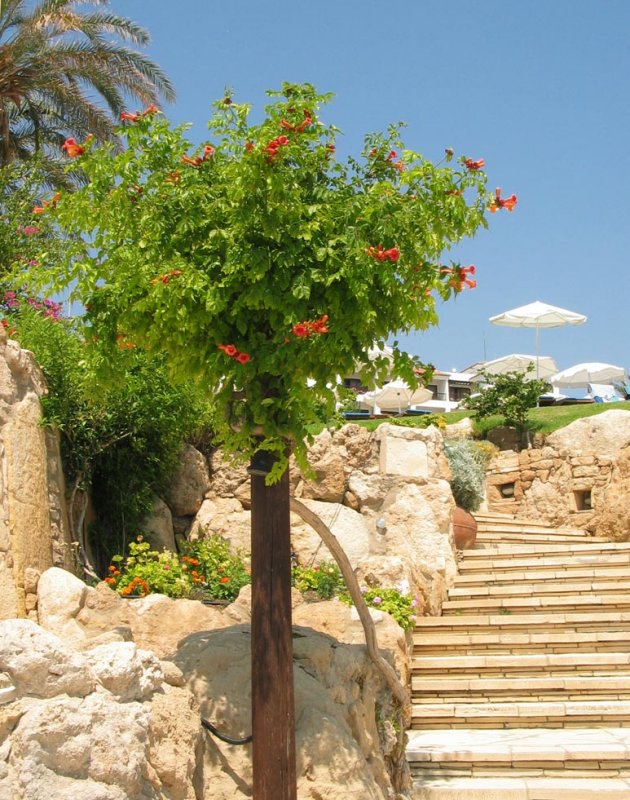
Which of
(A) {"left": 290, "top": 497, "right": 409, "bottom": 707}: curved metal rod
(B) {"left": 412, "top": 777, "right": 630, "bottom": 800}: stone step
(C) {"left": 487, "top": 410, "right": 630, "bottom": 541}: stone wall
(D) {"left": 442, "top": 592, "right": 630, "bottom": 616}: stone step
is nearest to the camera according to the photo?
(A) {"left": 290, "top": 497, "right": 409, "bottom": 707}: curved metal rod

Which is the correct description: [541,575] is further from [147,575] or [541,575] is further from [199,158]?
[199,158]

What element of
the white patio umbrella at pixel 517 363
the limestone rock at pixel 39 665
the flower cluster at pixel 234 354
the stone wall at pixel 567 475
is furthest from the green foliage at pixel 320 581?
the white patio umbrella at pixel 517 363

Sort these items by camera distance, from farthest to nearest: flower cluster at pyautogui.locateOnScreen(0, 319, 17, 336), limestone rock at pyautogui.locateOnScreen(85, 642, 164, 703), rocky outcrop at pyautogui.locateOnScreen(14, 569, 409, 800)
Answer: flower cluster at pyautogui.locateOnScreen(0, 319, 17, 336) → limestone rock at pyautogui.locateOnScreen(85, 642, 164, 703) → rocky outcrop at pyautogui.locateOnScreen(14, 569, 409, 800)

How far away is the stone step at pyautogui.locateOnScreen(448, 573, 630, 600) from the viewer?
12.8 meters

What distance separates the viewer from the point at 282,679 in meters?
5.86

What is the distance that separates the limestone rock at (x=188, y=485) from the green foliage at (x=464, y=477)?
15.7ft

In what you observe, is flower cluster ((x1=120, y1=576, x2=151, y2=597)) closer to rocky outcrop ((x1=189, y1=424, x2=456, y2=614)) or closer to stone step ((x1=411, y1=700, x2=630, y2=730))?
rocky outcrop ((x1=189, y1=424, x2=456, y2=614))

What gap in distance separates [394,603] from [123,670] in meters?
6.87

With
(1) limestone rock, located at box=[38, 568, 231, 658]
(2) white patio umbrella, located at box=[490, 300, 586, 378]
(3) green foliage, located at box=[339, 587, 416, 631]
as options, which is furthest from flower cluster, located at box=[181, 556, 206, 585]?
(2) white patio umbrella, located at box=[490, 300, 586, 378]

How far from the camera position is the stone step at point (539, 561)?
45.2 feet

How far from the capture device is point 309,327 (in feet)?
17.5

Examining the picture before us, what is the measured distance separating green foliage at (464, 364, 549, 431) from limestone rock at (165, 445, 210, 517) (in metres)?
8.73

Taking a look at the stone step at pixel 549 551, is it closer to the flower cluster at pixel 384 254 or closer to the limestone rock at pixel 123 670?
the flower cluster at pixel 384 254

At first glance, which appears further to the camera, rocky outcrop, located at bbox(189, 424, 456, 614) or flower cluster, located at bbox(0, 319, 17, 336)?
rocky outcrop, located at bbox(189, 424, 456, 614)
